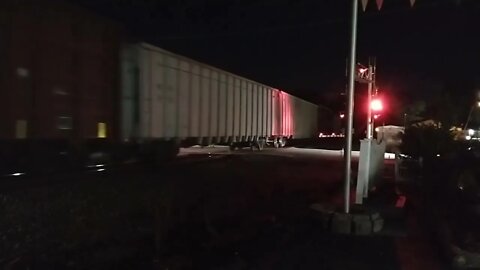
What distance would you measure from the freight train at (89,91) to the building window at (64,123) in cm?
3

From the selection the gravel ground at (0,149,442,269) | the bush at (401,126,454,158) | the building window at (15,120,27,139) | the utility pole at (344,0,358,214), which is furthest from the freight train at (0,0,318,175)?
the bush at (401,126,454,158)

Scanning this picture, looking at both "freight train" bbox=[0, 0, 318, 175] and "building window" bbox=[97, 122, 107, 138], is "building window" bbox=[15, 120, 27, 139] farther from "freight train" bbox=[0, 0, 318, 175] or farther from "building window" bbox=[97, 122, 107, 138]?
"building window" bbox=[97, 122, 107, 138]

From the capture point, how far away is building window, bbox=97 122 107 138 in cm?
1765

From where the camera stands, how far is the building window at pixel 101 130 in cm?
1765

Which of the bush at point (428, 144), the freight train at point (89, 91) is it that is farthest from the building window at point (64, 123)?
the bush at point (428, 144)

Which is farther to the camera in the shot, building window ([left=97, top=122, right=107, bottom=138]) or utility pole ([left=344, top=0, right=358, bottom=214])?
building window ([left=97, top=122, right=107, bottom=138])

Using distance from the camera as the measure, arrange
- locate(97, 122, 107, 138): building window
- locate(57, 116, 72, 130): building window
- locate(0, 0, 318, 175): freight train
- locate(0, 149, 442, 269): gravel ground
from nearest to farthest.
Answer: locate(0, 149, 442, 269): gravel ground → locate(0, 0, 318, 175): freight train → locate(57, 116, 72, 130): building window → locate(97, 122, 107, 138): building window

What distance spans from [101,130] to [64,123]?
1.93m

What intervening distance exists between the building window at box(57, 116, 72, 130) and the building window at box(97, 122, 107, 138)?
1.46 meters

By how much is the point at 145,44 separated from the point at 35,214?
10347 mm

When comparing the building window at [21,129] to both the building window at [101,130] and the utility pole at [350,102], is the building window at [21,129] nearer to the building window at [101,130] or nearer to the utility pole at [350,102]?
the building window at [101,130]

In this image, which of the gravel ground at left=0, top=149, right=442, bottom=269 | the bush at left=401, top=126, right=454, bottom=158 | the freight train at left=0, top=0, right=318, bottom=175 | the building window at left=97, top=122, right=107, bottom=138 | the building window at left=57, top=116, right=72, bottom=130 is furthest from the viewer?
the bush at left=401, top=126, right=454, bottom=158

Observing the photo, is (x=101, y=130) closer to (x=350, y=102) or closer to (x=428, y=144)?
(x=350, y=102)

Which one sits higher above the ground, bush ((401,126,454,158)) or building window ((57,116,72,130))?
building window ((57,116,72,130))
